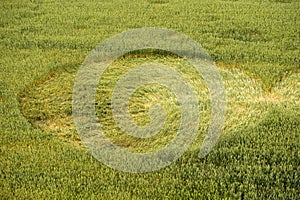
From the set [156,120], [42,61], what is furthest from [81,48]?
[156,120]

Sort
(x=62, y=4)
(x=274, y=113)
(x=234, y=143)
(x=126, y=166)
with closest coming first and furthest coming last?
(x=126, y=166), (x=234, y=143), (x=274, y=113), (x=62, y=4)

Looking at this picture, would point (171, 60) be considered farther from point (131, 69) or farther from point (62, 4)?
point (62, 4)

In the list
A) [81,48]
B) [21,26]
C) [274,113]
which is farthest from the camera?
[21,26]

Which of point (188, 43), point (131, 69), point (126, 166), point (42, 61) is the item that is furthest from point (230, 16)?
point (126, 166)

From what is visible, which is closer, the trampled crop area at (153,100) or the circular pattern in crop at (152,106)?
the trampled crop area at (153,100)

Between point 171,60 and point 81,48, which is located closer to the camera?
point 171,60

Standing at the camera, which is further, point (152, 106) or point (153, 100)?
point (153, 100)

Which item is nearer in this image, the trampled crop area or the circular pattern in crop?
the trampled crop area
